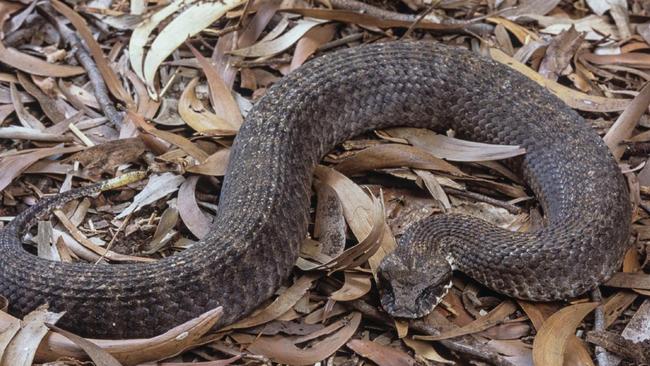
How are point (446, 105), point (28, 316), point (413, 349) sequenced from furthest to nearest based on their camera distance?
point (446, 105), point (413, 349), point (28, 316)

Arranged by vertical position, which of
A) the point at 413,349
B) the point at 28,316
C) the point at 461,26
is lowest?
the point at 413,349

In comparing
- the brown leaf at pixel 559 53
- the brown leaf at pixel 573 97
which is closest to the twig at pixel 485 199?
the brown leaf at pixel 573 97

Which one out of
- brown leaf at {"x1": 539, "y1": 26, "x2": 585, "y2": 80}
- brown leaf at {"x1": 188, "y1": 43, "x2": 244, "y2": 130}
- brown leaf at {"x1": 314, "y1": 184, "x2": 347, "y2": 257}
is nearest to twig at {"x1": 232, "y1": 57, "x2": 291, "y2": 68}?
brown leaf at {"x1": 188, "y1": 43, "x2": 244, "y2": 130}

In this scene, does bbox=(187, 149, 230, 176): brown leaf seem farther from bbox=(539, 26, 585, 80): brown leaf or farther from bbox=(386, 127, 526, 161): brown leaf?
bbox=(539, 26, 585, 80): brown leaf

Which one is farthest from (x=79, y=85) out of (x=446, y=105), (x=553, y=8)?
(x=553, y=8)

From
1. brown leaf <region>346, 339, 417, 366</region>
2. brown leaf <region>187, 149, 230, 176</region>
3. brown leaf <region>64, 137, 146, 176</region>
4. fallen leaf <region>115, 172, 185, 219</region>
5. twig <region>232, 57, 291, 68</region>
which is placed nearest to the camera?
brown leaf <region>346, 339, 417, 366</region>

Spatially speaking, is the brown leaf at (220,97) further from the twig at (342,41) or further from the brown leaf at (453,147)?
the brown leaf at (453,147)

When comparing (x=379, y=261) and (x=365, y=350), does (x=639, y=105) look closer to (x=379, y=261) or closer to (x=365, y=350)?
(x=379, y=261)
